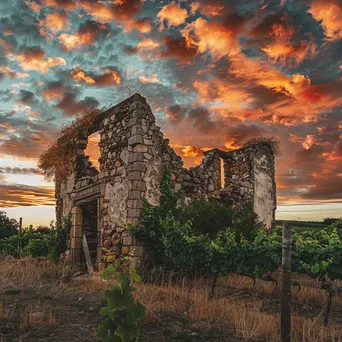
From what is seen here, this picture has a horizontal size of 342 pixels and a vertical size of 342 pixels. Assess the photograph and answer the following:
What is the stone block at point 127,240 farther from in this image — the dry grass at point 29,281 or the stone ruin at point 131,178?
the dry grass at point 29,281

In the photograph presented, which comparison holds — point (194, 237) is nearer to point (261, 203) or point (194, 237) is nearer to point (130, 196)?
point (130, 196)

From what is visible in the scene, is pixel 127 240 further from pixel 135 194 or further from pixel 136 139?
pixel 136 139

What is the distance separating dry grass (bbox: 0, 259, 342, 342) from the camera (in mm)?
5215

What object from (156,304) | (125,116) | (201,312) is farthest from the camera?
(125,116)

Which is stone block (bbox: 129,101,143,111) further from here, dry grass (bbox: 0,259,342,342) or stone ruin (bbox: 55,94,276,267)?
dry grass (bbox: 0,259,342,342)

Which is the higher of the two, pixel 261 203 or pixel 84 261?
pixel 261 203

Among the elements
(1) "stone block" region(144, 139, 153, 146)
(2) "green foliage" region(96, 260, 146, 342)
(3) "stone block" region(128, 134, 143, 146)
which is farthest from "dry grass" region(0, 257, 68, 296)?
(2) "green foliage" region(96, 260, 146, 342)

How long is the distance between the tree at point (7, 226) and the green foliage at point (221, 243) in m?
15.8

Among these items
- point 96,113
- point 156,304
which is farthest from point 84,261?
point 156,304

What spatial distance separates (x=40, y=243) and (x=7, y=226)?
35.6 ft

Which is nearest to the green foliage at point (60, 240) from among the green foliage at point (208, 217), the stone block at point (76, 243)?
the stone block at point (76, 243)

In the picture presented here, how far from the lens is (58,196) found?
15367mm

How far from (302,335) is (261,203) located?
8.94 metres

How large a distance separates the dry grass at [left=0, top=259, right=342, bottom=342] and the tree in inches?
544
